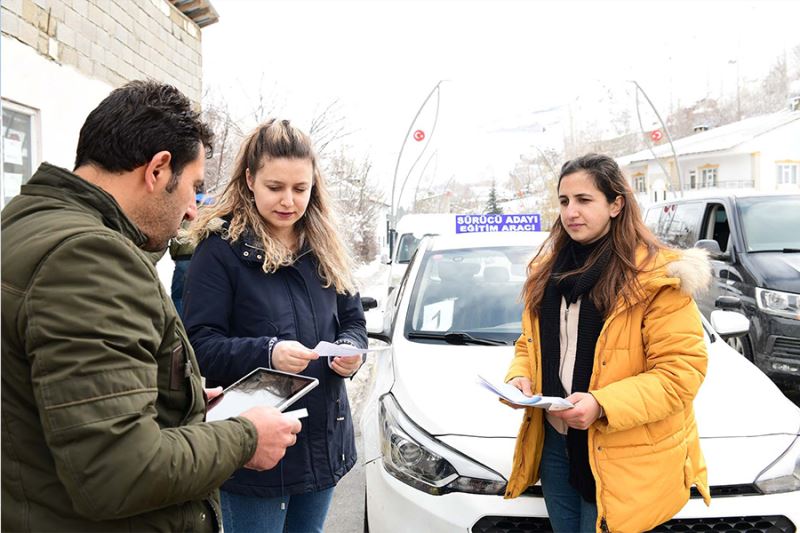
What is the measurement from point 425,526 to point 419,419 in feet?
1.34

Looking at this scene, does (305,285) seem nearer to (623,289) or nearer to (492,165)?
(623,289)

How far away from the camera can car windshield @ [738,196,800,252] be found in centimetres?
637

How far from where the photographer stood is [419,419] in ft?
8.19

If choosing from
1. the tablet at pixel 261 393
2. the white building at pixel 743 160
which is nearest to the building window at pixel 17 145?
the tablet at pixel 261 393

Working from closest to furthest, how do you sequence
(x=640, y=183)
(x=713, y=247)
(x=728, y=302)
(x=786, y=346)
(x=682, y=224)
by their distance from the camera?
(x=786, y=346), (x=728, y=302), (x=713, y=247), (x=682, y=224), (x=640, y=183)

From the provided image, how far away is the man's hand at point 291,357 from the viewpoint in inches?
76.5

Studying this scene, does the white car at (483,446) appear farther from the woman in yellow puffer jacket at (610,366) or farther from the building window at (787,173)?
the building window at (787,173)

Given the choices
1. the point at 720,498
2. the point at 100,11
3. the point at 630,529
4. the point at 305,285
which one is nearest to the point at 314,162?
the point at 305,285

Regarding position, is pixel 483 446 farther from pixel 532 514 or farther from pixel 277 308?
pixel 277 308

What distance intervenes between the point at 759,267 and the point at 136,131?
633 centimetres

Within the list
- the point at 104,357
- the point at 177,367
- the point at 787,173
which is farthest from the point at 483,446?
the point at 787,173

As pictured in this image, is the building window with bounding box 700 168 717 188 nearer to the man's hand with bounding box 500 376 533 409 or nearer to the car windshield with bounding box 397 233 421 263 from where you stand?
the car windshield with bounding box 397 233 421 263

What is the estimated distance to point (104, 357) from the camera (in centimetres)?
102

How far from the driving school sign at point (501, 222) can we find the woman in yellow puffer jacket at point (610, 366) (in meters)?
3.81
